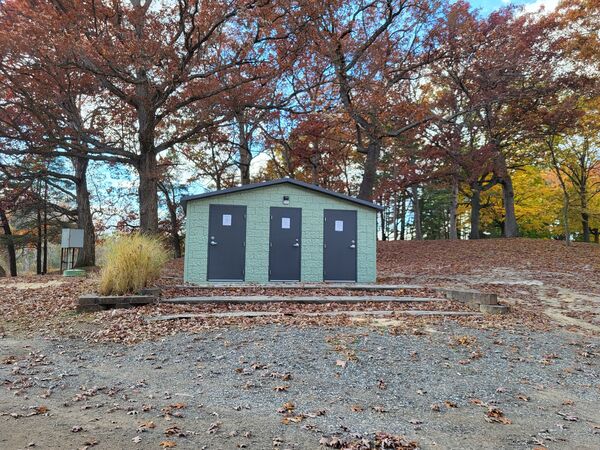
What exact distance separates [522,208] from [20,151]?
Answer: 86.2 ft

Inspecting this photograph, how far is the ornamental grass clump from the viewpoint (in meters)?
7.01

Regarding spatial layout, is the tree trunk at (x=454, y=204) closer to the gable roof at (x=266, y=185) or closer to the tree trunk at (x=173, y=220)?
the gable roof at (x=266, y=185)

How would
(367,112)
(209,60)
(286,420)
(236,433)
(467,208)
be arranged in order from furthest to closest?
→ 1. (467,208)
2. (367,112)
3. (209,60)
4. (286,420)
5. (236,433)

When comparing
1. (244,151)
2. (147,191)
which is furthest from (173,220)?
(147,191)

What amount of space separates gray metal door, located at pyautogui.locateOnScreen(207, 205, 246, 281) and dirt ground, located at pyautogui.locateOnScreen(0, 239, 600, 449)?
132 inches

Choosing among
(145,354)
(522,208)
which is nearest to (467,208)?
(522,208)

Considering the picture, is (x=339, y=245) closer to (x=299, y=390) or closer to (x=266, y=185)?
(x=266, y=185)

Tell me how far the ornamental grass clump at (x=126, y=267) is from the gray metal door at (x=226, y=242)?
95.7 inches

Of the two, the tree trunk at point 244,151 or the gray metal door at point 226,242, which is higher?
the tree trunk at point 244,151

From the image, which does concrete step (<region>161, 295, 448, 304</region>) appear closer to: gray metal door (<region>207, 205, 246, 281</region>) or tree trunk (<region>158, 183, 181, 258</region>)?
gray metal door (<region>207, 205, 246, 281</region>)

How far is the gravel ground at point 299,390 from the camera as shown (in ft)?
9.19

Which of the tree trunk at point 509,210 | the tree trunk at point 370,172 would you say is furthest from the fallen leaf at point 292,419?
the tree trunk at point 509,210

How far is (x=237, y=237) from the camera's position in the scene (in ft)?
34.0

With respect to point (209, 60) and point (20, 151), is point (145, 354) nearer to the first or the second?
point (209, 60)
